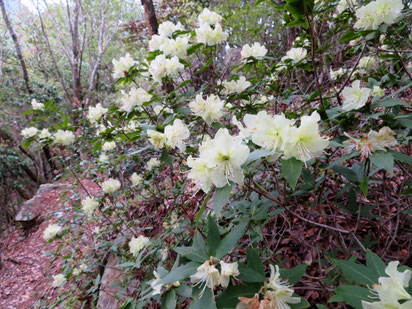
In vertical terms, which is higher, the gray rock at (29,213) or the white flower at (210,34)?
the white flower at (210,34)

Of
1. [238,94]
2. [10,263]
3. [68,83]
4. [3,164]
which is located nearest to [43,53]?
[68,83]

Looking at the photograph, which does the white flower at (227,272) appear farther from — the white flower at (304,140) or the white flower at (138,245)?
the white flower at (138,245)

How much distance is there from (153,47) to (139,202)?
2512mm

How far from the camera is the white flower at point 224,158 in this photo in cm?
72

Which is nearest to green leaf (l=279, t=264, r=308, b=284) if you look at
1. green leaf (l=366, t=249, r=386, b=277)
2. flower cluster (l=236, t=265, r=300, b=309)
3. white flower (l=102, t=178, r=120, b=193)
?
flower cluster (l=236, t=265, r=300, b=309)

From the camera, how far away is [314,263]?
1702mm

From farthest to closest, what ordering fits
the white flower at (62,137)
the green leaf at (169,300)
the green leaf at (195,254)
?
the white flower at (62,137) < the green leaf at (169,300) < the green leaf at (195,254)

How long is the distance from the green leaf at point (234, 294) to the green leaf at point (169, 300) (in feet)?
0.83

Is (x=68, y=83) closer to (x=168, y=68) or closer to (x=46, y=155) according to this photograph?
(x=46, y=155)

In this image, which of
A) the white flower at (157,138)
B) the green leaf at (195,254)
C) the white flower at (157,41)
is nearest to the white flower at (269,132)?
the green leaf at (195,254)

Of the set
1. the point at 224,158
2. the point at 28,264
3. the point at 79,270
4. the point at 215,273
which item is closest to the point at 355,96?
the point at 224,158

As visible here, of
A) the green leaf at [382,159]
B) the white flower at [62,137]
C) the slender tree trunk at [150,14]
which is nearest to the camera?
the green leaf at [382,159]

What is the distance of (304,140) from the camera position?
0.73 meters

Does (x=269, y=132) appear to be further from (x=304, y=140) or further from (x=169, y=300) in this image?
(x=169, y=300)
